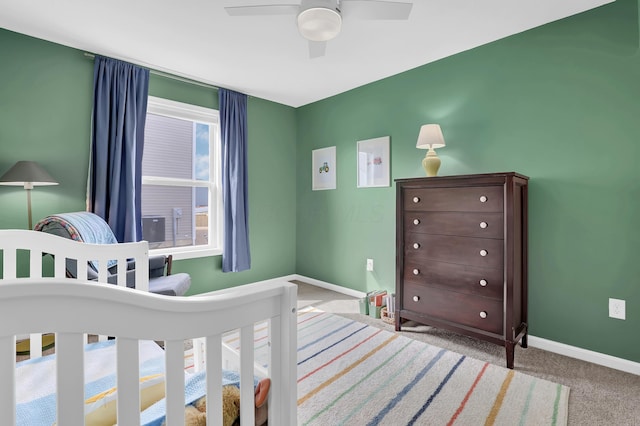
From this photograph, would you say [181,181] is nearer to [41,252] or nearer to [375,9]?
[41,252]

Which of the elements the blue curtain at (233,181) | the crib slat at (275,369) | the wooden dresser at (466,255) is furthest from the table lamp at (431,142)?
the crib slat at (275,369)

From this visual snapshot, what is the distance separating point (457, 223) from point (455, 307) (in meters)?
0.61

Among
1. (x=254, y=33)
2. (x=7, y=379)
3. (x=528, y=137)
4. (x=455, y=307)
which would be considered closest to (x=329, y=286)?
(x=455, y=307)

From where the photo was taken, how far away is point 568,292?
7.36 feet

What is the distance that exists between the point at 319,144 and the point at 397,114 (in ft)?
3.71

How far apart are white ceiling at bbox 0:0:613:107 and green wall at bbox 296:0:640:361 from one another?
18cm

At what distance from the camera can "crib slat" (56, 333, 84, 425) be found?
1.83 feet

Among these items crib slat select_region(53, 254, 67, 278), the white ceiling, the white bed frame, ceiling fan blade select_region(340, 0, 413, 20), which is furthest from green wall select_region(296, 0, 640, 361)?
crib slat select_region(53, 254, 67, 278)

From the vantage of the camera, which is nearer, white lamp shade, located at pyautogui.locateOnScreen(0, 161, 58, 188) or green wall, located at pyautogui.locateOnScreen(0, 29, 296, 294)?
white lamp shade, located at pyautogui.locateOnScreen(0, 161, 58, 188)

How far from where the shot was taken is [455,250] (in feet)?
7.61

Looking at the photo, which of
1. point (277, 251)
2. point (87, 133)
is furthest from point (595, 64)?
point (87, 133)

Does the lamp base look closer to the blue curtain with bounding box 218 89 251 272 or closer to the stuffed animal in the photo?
the blue curtain with bounding box 218 89 251 272

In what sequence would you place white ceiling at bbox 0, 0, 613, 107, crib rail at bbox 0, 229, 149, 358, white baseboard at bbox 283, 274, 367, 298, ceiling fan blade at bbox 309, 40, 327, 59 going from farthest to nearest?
1. white baseboard at bbox 283, 274, 367, 298
2. ceiling fan blade at bbox 309, 40, 327, 59
3. white ceiling at bbox 0, 0, 613, 107
4. crib rail at bbox 0, 229, 149, 358

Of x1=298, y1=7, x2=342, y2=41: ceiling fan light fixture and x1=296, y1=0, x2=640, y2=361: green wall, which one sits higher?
x1=298, y1=7, x2=342, y2=41: ceiling fan light fixture
